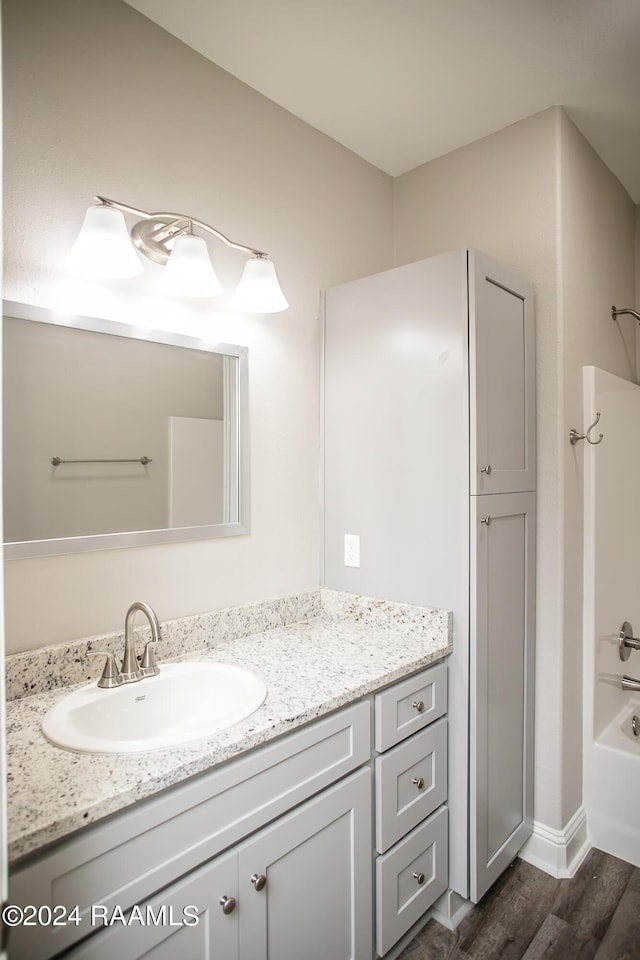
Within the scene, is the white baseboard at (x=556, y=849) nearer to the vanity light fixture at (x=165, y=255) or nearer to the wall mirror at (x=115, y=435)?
the wall mirror at (x=115, y=435)

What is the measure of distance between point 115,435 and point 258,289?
2.02ft

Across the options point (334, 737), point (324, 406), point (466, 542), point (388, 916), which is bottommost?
point (388, 916)

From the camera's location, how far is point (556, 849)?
1950 mm

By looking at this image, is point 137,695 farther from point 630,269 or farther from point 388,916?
point 630,269

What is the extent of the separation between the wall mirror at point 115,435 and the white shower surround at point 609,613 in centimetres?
134

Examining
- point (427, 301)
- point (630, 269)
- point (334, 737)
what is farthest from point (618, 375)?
point (334, 737)

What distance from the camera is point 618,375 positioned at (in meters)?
2.55

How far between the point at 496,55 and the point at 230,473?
60.8 inches

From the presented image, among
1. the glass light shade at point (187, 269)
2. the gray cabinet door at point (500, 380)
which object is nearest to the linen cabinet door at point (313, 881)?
the gray cabinet door at point (500, 380)

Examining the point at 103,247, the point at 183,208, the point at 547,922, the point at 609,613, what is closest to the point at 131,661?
the point at 103,247

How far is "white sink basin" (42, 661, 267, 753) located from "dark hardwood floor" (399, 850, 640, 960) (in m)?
0.97

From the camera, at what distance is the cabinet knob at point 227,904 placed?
1086 millimetres

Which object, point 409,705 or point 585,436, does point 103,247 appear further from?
point 585,436

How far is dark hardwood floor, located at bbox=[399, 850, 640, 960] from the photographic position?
1638mm
